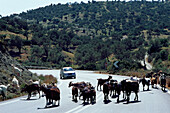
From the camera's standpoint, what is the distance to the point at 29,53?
121688 millimetres

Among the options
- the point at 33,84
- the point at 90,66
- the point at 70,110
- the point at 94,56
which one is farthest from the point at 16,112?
the point at 94,56

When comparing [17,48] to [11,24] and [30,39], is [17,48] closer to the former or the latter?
[30,39]

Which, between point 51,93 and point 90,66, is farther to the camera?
point 90,66

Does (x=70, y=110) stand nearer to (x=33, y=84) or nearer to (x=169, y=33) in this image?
(x=33, y=84)

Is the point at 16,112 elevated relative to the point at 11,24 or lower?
lower

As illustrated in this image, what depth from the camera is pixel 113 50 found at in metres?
131

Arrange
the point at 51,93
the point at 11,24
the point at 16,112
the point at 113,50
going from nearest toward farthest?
1. the point at 16,112
2. the point at 51,93
3. the point at 113,50
4. the point at 11,24

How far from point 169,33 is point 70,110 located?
191 m

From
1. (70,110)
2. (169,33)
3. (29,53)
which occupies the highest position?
(169,33)

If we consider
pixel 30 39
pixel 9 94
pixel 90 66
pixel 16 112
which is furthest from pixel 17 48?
pixel 16 112

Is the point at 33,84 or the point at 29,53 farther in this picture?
the point at 29,53

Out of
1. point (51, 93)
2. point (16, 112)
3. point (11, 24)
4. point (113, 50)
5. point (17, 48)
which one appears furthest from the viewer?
point (11, 24)

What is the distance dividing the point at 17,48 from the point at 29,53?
5.94 m

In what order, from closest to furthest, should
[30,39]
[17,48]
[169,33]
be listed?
[17,48] → [30,39] → [169,33]
